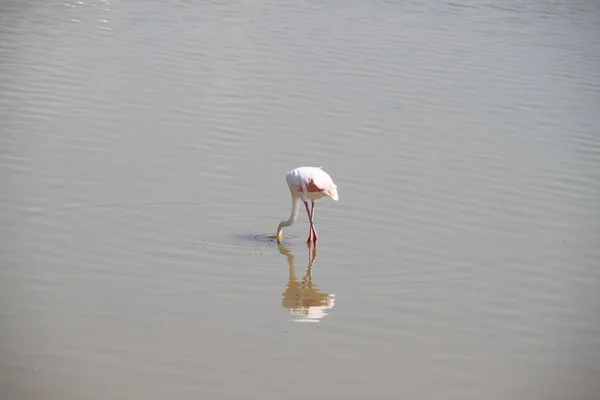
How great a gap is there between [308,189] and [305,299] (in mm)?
1655

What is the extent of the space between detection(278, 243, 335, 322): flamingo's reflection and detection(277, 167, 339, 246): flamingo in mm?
738

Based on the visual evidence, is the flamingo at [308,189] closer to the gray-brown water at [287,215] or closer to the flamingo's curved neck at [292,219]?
the flamingo's curved neck at [292,219]

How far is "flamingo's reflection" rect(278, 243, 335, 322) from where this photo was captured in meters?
8.66

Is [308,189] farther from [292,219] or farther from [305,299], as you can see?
[305,299]

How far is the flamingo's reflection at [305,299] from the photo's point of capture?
8665mm

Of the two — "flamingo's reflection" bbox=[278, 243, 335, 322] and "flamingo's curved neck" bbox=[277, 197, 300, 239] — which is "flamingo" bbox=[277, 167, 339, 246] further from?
"flamingo's reflection" bbox=[278, 243, 335, 322]

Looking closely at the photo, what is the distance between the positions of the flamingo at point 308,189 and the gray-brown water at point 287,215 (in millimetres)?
221

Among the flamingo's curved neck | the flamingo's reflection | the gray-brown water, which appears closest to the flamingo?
the flamingo's curved neck

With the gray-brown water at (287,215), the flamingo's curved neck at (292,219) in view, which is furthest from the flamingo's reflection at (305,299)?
the flamingo's curved neck at (292,219)

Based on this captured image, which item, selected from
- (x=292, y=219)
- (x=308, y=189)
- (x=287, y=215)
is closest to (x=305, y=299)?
(x=292, y=219)

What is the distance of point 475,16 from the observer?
22.3 meters

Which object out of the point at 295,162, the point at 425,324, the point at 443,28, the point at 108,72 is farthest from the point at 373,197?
the point at 443,28

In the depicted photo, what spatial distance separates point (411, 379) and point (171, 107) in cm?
732

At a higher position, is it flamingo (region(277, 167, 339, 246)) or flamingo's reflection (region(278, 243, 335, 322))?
flamingo (region(277, 167, 339, 246))
